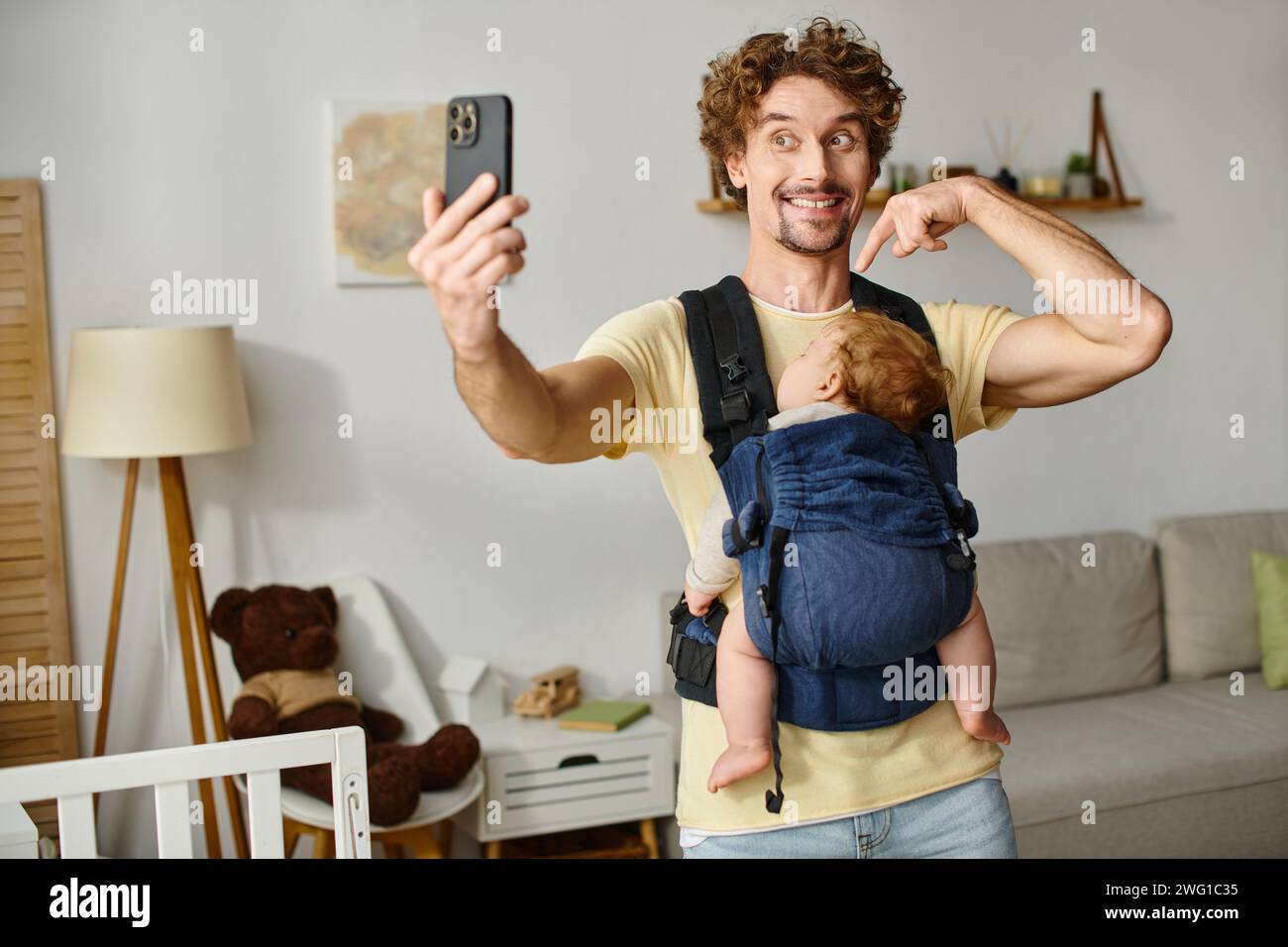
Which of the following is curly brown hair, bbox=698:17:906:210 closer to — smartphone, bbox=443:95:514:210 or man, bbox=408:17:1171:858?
man, bbox=408:17:1171:858

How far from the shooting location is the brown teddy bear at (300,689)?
2377 millimetres

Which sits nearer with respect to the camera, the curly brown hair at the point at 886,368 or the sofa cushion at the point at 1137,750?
the curly brown hair at the point at 886,368

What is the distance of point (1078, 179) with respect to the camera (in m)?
3.19

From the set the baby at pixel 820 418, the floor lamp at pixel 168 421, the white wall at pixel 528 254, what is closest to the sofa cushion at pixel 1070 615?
the white wall at pixel 528 254

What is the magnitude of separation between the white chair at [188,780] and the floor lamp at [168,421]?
1.38 metres

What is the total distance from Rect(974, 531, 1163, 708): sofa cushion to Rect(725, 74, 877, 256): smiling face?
193 cm

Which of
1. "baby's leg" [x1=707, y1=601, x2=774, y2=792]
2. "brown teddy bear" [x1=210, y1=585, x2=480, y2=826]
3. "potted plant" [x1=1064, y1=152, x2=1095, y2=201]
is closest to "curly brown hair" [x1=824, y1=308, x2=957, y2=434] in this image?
"baby's leg" [x1=707, y1=601, x2=774, y2=792]

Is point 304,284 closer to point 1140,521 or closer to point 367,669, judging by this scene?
point 367,669

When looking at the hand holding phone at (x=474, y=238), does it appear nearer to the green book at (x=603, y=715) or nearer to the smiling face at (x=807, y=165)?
the smiling face at (x=807, y=165)

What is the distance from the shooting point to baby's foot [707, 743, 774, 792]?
1.17 m

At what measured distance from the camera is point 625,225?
2902 millimetres

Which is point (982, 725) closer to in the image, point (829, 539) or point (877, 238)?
point (829, 539)

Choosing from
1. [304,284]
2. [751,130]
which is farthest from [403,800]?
[751,130]

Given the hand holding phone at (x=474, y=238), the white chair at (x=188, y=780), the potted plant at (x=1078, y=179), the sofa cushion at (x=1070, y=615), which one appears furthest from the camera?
the potted plant at (x=1078, y=179)
